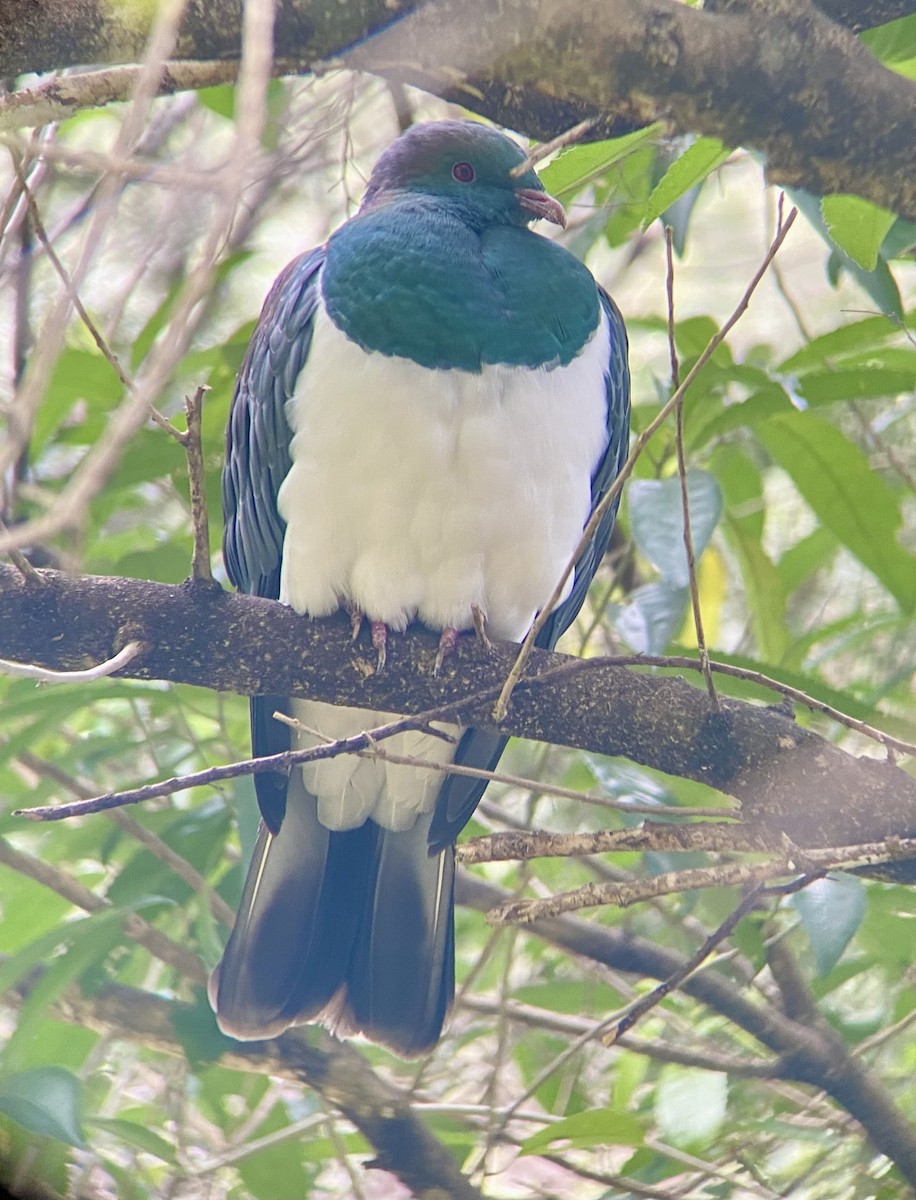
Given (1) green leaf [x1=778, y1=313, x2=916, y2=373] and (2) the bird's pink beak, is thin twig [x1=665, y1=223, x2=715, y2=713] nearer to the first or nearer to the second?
(2) the bird's pink beak

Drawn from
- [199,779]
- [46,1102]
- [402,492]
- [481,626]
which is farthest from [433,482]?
[46,1102]

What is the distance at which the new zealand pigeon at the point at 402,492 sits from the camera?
1.92 m

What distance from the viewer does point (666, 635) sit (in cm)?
193

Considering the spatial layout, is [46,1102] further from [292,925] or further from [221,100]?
[221,100]

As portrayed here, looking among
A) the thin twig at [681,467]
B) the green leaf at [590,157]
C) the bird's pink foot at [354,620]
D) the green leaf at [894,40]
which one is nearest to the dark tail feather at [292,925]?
the bird's pink foot at [354,620]

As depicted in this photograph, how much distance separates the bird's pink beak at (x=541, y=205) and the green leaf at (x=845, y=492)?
457mm

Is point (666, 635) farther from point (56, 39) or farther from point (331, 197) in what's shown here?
point (331, 197)

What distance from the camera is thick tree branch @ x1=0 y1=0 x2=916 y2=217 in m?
1.43

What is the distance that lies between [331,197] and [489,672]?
1681 millimetres

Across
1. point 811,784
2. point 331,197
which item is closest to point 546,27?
point 811,784

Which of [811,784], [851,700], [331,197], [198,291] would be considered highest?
[331,197]

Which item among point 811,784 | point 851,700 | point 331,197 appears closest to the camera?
point 811,784

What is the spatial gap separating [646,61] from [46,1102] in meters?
1.43

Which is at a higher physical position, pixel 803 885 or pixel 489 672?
pixel 489 672
